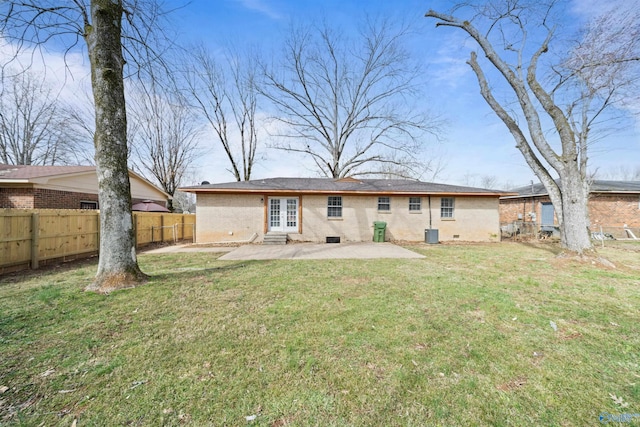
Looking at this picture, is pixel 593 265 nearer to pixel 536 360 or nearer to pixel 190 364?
pixel 536 360

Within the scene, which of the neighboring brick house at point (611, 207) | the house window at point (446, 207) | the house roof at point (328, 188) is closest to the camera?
the house roof at point (328, 188)

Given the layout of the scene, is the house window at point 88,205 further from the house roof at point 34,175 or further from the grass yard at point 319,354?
the grass yard at point 319,354

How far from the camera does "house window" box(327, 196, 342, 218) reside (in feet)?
41.7

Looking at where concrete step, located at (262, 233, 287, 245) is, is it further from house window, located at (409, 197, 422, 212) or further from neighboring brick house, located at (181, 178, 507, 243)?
house window, located at (409, 197, 422, 212)

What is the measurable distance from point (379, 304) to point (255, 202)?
9491 mm

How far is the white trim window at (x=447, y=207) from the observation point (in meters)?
13.2

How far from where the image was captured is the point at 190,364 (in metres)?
2.45

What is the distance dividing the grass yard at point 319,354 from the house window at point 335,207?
25.5 ft

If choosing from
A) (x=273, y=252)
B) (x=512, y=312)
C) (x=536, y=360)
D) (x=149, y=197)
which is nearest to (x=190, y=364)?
(x=536, y=360)

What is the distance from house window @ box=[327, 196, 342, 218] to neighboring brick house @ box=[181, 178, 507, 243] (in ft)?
0.17

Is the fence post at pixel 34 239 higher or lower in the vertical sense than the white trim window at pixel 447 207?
lower

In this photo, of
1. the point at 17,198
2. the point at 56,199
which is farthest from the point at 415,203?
the point at 17,198

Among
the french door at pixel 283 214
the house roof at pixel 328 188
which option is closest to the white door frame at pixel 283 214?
the french door at pixel 283 214

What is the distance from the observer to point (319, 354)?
2.63m
